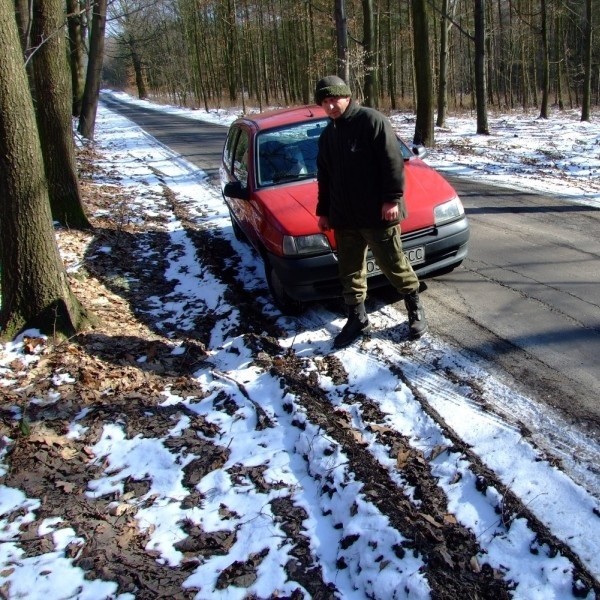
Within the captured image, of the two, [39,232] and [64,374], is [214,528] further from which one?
[39,232]

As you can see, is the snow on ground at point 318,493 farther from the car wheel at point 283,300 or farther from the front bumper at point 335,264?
the front bumper at point 335,264

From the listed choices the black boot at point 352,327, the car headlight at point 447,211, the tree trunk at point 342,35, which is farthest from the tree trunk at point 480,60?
the black boot at point 352,327

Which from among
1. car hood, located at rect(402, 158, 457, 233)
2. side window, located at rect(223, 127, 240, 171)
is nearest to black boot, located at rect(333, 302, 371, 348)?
car hood, located at rect(402, 158, 457, 233)

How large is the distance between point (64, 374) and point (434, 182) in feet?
12.3

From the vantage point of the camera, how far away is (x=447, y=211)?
5.12m

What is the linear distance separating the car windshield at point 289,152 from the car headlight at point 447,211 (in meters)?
0.99

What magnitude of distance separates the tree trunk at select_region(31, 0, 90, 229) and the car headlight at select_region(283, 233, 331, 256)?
476cm

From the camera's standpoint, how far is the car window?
19.2ft

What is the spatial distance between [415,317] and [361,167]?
→ 133 cm

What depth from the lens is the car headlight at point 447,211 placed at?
5.06 meters

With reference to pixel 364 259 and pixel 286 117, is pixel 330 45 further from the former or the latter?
pixel 364 259

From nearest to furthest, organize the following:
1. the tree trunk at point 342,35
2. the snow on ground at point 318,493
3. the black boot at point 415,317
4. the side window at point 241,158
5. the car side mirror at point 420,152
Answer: the snow on ground at point 318,493
the black boot at point 415,317
the car side mirror at point 420,152
the side window at point 241,158
the tree trunk at point 342,35

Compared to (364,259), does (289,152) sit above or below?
above

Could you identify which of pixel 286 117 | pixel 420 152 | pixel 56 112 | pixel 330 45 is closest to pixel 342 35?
pixel 56 112
